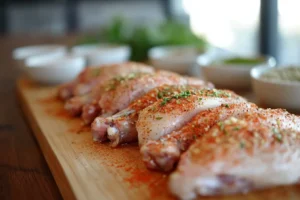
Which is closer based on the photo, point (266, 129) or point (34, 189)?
point (266, 129)

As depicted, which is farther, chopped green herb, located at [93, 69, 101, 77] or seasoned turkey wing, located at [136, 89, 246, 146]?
chopped green herb, located at [93, 69, 101, 77]

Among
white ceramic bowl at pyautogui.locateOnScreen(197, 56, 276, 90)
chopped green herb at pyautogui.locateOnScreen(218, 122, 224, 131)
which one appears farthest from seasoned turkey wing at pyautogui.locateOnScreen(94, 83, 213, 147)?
white ceramic bowl at pyautogui.locateOnScreen(197, 56, 276, 90)

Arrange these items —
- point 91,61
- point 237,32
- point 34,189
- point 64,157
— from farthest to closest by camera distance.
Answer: point 237,32, point 91,61, point 64,157, point 34,189

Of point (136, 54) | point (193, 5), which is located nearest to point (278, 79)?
point (136, 54)

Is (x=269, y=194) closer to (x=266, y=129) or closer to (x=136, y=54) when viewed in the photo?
(x=266, y=129)

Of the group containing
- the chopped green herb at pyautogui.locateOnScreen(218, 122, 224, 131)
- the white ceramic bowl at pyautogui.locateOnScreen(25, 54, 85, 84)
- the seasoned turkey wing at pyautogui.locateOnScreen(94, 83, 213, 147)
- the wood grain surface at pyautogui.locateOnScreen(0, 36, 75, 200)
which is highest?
the chopped green herb at pyautogui.locateOnScreen(218, 122, 224, 131)

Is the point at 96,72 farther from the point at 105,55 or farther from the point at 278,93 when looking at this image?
the point at 278,93

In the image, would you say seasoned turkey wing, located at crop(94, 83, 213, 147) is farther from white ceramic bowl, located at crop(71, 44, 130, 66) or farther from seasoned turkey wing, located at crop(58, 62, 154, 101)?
white ceramic bowl, located at crop(71, 44, 130, 66)

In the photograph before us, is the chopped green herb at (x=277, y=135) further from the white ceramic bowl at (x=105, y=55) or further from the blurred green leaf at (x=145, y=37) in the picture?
the blurred green leaf at (x=145, y=37)
